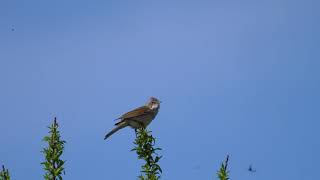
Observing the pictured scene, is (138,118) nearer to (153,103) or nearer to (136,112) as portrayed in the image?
(136,112)

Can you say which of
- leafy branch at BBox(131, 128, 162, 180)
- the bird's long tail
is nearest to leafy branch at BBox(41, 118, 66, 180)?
leafy branch at BBox(131, 128, 162, 180)

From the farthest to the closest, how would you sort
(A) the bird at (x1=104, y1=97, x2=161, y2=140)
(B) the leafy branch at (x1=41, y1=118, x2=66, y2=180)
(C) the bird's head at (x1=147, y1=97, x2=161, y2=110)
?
(C) the bird's head at (x1=147, y1=97, x2=161, y2=110)
(A) the bird at (x1=104, y1=97, x2=161, y2=140)
(B) the leafy branch at (x1=41, y1=118, x2=66, y2=180)

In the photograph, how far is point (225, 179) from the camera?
23.5 feet

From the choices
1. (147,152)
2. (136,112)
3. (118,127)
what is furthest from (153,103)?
(147,152)

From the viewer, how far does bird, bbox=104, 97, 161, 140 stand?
15.8 meters

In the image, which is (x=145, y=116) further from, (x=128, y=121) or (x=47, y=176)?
(x=47, y=176)

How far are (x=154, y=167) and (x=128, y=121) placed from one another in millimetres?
7519

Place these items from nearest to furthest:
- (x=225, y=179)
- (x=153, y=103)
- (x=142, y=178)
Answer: (x=225, y=179), (x=142, y=178), (x=153, y=103)

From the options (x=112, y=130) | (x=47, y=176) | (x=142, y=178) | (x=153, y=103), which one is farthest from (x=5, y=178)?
(x=153, y=103)

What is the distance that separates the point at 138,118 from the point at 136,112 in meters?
0.23

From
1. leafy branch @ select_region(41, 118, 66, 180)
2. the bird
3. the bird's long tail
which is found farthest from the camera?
the bird

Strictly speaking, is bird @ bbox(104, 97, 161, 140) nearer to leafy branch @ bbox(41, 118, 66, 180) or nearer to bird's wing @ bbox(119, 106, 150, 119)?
bird's wing @ bbox(119, 106, 150, 119)

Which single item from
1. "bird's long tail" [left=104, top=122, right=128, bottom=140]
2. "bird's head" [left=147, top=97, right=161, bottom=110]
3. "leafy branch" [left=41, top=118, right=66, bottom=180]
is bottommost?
"leafy branch" [left=41, top=118, right=66, bottom=180]

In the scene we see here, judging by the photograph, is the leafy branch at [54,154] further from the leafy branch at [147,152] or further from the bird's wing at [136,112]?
the bird's wing at [136,112]
